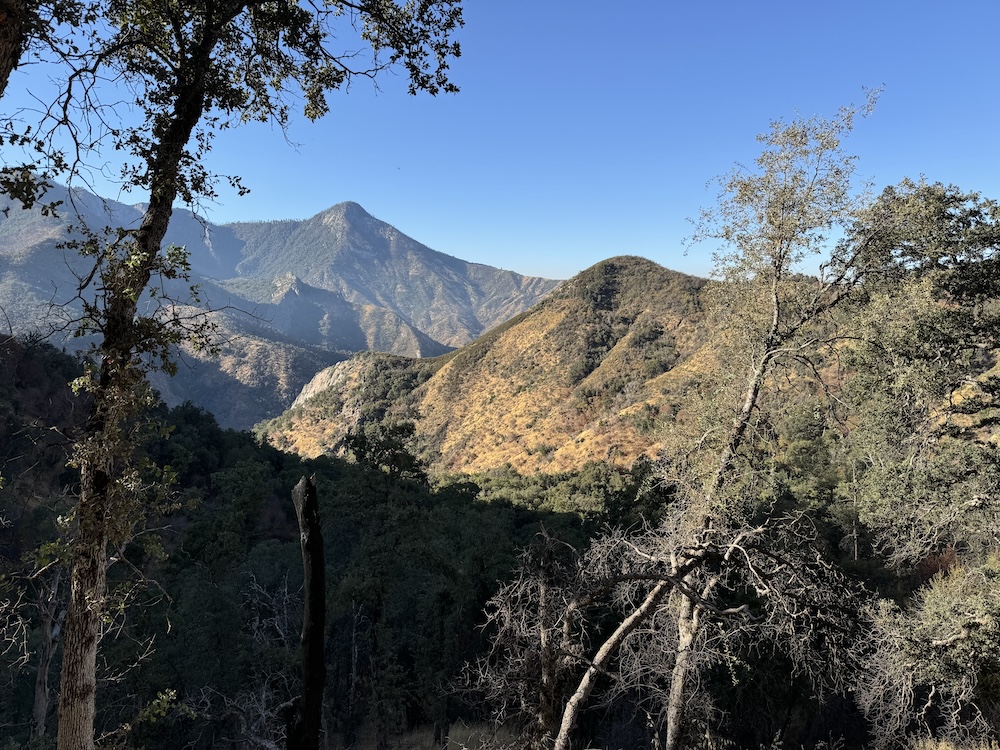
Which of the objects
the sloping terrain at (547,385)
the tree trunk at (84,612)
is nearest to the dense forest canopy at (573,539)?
the tree trunk at (84,612)

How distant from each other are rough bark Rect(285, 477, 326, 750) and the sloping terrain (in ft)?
123

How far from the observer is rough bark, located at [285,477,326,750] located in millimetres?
2896

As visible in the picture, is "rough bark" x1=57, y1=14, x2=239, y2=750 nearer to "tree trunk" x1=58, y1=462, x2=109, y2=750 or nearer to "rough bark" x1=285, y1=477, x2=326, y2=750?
"tree trunk" x1=58, y1=462, x2=109, y2=750

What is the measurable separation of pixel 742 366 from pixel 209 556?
18.2 m

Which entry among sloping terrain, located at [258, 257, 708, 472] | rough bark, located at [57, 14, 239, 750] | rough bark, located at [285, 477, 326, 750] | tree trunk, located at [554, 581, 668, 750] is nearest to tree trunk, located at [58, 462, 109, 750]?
rough bark, located at [57, 14, 239, 750]

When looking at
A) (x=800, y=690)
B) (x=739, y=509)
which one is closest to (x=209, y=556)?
(x=739, y=509)

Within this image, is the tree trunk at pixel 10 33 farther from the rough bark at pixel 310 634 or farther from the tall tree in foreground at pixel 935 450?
the tall tree in foreground at pixel 935 450

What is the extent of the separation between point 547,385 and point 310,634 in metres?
58.1

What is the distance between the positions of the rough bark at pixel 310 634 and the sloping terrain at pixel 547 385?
37533mm

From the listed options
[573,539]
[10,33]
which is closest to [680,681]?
[10,33]

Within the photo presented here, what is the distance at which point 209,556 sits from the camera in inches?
692

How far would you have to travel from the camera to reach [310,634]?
9.68ft

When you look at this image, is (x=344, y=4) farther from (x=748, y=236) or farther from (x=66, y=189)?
(x=748, y=236)

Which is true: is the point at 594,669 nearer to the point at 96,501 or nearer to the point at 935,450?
the point at 96,501
